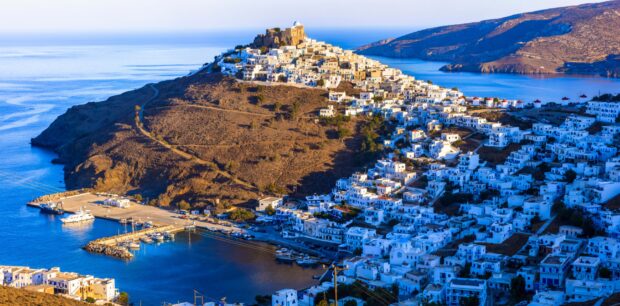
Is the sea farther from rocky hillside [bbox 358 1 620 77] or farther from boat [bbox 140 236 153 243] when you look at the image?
rocky hillside [bbox 358 1 620 77]

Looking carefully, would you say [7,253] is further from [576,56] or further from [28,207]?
[576,56]

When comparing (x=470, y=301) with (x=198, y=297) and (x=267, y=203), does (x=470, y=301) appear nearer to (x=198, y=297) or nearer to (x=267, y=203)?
(x=198, y=297)

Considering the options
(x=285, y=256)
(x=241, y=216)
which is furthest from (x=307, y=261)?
(x=241, y=216)

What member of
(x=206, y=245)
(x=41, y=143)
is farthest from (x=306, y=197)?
(x=41, y=143)

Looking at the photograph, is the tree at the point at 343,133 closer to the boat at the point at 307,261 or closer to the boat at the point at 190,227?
the boat at the point at 190,227

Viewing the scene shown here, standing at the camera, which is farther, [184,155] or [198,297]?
[184,155]

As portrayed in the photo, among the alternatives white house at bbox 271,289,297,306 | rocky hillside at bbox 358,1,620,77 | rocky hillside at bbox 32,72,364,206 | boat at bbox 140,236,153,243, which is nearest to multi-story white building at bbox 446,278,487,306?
white house at bbox 271,289,297,306
